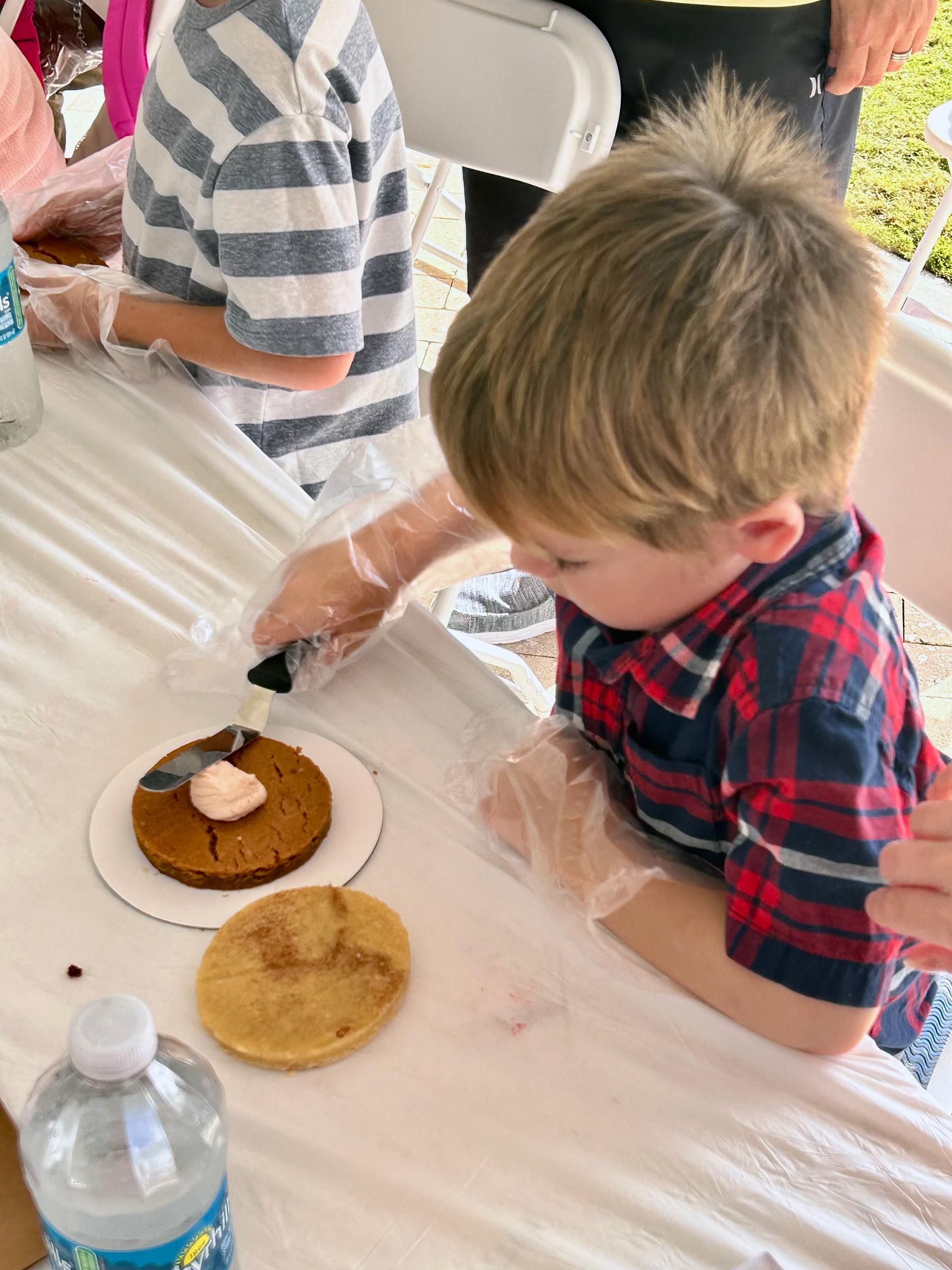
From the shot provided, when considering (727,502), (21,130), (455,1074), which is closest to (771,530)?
(727,502)

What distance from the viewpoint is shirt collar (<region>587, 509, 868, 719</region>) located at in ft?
2.42

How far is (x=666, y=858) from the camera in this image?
2.76 ft

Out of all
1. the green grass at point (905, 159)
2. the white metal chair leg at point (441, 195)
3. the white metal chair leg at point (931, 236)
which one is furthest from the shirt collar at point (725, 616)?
the green grass at point (905, 159)

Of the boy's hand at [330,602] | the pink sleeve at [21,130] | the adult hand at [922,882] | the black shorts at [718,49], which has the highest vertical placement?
the black shorts at [718,49]

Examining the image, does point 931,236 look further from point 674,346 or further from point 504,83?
point 674,346

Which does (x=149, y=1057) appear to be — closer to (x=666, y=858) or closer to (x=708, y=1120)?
(x=708, y=1120)

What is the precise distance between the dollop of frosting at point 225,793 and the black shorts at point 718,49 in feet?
2.82

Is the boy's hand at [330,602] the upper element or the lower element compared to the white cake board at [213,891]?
upper

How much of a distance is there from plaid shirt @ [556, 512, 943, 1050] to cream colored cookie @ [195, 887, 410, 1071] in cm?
22

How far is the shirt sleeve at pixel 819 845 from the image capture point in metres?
0.68

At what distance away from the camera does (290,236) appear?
1167 mm

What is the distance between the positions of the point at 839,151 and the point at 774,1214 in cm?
153

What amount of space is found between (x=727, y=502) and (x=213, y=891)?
42 centimetres

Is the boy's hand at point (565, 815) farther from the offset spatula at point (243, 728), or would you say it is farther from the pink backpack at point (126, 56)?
the pink backpack at point (126, 56)
